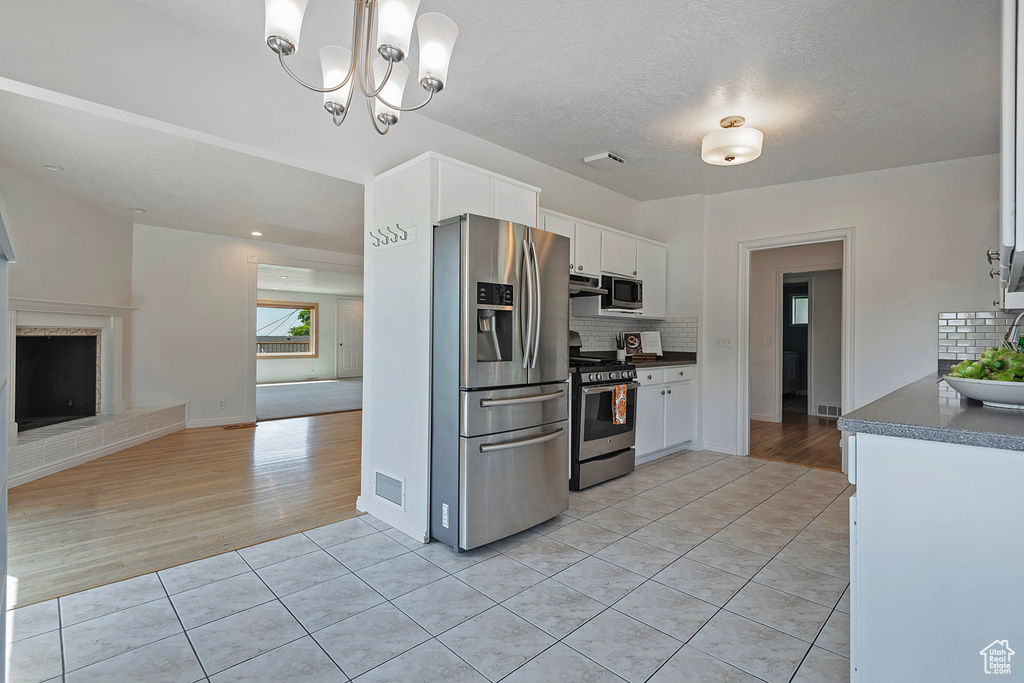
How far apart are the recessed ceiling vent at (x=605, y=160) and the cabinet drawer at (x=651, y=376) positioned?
1719 millimetres

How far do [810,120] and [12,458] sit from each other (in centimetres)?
604

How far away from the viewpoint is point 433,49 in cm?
178

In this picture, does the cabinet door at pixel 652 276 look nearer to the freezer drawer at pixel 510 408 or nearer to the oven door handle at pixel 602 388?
the oven door handle at pixel 602 388

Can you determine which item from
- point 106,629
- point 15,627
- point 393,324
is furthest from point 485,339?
point 15,627

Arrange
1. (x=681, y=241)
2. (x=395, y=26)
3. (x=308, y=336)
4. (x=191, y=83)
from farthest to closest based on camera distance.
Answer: (x=308, y=336), (x=681, y=241), (x=191, y=83), (x=395, y=26)

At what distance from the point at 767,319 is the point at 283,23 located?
673 cm

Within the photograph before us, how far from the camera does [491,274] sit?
265 cm

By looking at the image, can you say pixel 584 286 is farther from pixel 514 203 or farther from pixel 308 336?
pixel 308 336

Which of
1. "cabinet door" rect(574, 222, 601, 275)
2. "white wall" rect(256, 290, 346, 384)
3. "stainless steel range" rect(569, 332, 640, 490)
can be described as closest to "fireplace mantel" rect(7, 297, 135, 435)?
"stainless steel range" rect(569, 332, 640, 490)

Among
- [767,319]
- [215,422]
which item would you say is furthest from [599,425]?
[215,422]

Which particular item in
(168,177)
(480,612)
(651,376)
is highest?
(168,177)

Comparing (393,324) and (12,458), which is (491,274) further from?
(12,458)

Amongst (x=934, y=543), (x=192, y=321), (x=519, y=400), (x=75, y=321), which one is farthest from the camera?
(x=192, y=321)

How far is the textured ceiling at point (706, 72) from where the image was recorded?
2209 mm
